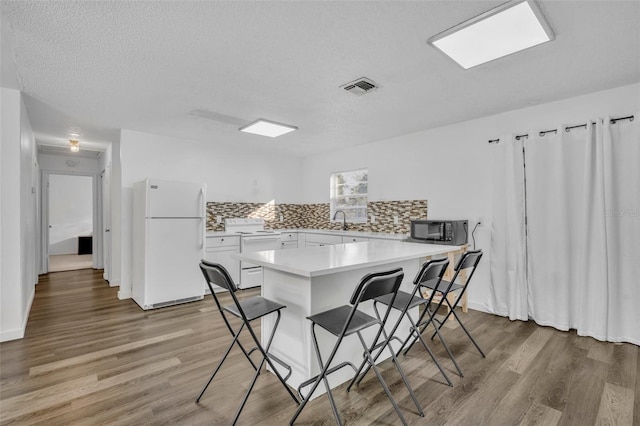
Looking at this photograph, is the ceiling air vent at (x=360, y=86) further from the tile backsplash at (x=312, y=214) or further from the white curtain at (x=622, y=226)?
the white curtain at (x=622, y=226)

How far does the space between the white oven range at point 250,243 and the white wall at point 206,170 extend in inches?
18.7

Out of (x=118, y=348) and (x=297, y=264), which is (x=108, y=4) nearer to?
(x=297, y=264)

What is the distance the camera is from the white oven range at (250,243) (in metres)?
4.88

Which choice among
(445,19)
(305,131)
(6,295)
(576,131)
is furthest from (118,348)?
(576,131)

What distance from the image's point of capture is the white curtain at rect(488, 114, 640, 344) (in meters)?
2.86

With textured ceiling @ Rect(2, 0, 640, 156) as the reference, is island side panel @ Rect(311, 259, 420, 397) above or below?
below

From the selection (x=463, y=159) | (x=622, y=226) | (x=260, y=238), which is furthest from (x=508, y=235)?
(x=260, y=238)

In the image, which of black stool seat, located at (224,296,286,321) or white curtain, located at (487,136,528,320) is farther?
white curtain, located at (487,136,528,320)

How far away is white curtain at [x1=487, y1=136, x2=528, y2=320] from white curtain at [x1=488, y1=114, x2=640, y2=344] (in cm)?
1

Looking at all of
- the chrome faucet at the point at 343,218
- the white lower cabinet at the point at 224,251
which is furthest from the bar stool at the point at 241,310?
the chrome faucet at the point at 343,218

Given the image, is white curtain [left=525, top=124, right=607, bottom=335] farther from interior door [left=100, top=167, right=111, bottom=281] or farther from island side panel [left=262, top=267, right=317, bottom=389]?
interior door [left=100, top=167, right=111, bottom=281]

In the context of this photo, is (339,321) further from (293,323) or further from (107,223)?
(107,223)

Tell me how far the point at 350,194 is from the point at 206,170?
8.33ft

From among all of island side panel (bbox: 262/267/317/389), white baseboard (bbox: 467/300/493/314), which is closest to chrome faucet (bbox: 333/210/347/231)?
white baseboard (bbox: 467/300/493/314)
